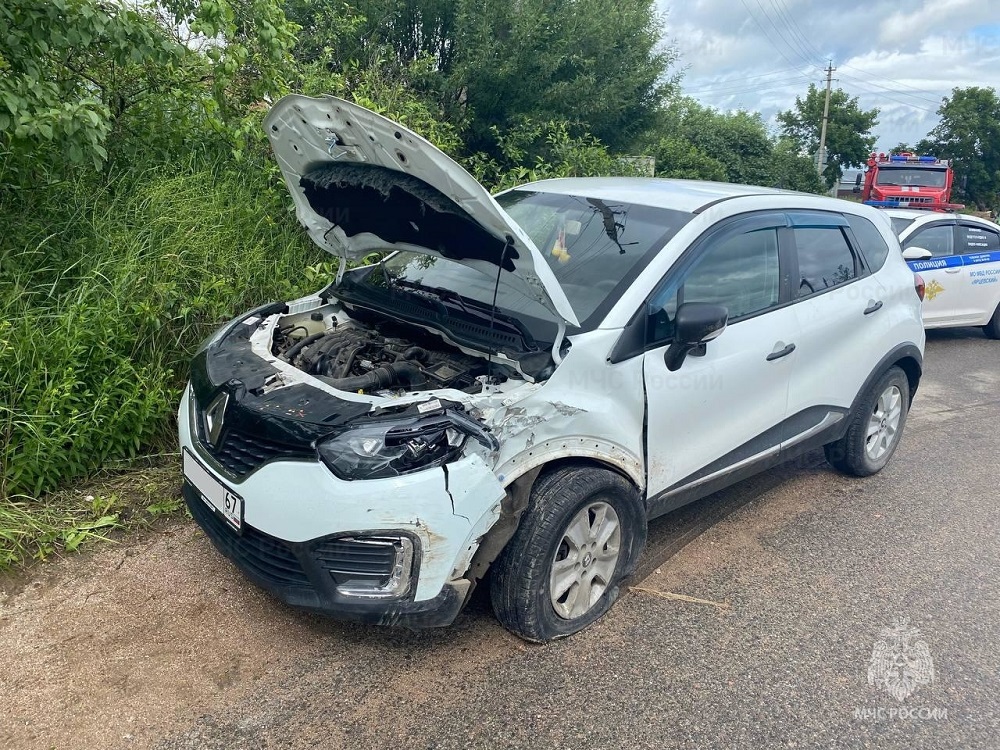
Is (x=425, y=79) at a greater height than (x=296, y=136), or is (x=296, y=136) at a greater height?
(x=425, y=79)

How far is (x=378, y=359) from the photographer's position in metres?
3.35

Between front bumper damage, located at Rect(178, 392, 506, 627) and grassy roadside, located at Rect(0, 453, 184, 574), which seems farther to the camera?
→ grassy roadside, located at Rect(0, 453, 184, 574)

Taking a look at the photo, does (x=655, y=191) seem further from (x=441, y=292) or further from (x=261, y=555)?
(x=261, y=555)

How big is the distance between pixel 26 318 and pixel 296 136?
183cm

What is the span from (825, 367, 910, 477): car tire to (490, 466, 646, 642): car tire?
2.06 meters

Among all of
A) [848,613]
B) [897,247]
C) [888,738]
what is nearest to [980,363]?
[897,247]

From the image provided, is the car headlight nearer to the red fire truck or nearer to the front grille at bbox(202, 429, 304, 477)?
the front grille at bbox(202, 429, 304, 477)

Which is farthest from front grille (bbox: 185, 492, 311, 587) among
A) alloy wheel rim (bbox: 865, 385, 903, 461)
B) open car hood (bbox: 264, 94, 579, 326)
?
alloy wheel rim (bbox: 865, 385, 903, 461)

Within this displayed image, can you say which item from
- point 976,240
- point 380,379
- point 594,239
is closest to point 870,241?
point 594,239

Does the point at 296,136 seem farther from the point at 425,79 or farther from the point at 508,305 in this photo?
the point at 425,79

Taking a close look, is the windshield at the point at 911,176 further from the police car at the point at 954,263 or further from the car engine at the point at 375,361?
the car engine at the point at 375,361

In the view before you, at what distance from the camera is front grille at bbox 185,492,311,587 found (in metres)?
2.56

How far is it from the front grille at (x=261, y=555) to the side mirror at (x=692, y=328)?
5.52 ft

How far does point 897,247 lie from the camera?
15.5 feet
